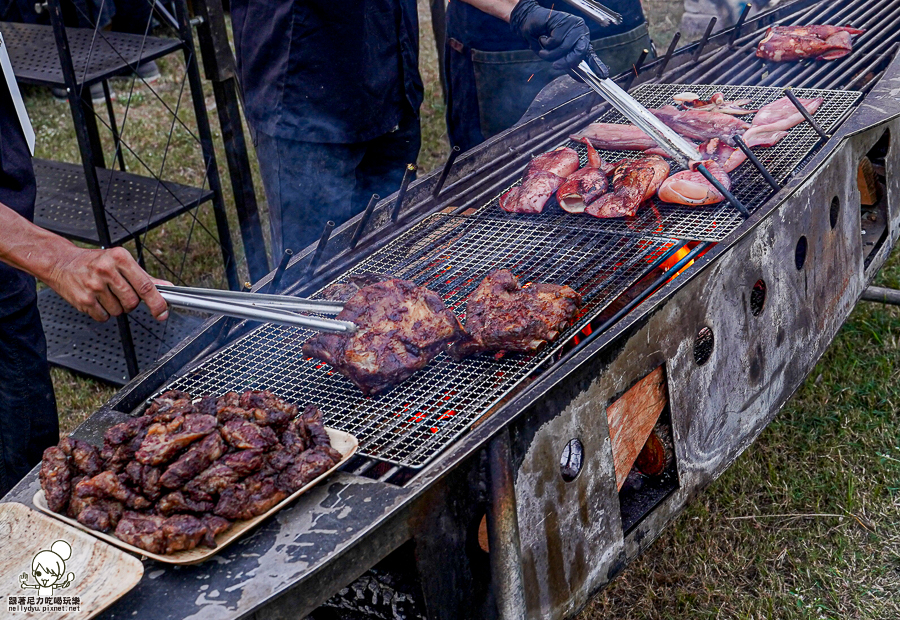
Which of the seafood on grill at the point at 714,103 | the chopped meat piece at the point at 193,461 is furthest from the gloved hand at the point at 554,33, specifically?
the chopped meat piece at the point at 193,461

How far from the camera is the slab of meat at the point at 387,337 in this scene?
2955mm

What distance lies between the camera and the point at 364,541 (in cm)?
237

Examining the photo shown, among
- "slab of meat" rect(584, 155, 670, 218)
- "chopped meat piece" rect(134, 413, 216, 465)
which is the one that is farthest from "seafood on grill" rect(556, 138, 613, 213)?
"chopped meat piece" rect(134, 413, 216, 465)

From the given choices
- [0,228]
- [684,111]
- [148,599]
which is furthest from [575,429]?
[684,111]

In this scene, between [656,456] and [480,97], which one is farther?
[480,97]

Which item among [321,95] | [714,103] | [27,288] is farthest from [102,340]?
[714,103]

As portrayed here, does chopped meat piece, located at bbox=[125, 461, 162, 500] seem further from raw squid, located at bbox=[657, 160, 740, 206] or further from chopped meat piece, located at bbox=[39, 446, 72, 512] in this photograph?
raw squid, located at bbox=[657, 160, 740, 206]

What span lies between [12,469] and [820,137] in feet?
14.7

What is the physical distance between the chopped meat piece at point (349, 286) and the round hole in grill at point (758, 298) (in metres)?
1.65

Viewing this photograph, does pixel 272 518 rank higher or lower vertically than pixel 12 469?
higher

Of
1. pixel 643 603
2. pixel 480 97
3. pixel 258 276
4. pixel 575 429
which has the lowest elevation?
pixel 643 603

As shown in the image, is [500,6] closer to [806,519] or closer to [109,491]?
[806,519]

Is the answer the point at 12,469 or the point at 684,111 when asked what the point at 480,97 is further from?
the point at 12,469

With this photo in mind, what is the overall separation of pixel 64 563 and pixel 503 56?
5111 millimetres
